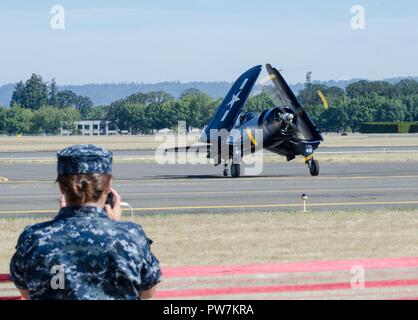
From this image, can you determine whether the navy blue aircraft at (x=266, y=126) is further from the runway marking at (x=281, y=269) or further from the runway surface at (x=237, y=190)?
the runway marking at (x=281, y=269)

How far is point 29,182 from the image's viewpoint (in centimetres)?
3900

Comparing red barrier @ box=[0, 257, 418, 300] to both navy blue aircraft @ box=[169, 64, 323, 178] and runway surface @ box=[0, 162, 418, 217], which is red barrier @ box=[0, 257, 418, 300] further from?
navy blue aircraft @ box=[169, 64, 323, 178]

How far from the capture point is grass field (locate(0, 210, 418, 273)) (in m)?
15.3

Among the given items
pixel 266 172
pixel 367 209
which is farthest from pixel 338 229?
pixel 266 172

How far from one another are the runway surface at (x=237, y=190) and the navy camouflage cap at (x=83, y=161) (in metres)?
19.7

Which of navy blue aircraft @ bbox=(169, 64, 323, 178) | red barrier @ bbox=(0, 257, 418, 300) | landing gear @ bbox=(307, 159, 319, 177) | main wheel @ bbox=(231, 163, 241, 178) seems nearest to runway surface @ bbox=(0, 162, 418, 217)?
landing gear @ bbox=(307, 159, 319, 177)

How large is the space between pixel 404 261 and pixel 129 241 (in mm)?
5667

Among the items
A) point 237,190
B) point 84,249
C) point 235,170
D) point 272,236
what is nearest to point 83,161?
point 84,249

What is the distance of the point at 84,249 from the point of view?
14.9 feet

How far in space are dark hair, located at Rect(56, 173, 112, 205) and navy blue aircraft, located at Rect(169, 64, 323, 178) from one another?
34.6 meters

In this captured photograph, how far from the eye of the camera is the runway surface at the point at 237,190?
85.3ft

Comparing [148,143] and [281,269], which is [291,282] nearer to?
[281,269]
